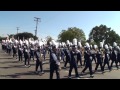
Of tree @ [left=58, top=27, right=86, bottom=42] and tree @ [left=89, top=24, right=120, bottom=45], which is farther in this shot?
tree @ [left=89, top=24, right=120, bottom=45]

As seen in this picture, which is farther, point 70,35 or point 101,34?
point 101,34

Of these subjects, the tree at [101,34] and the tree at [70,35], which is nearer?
the tree at [70,35]
